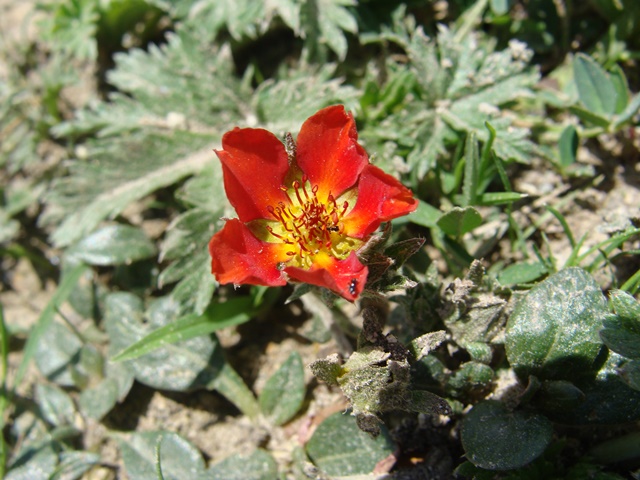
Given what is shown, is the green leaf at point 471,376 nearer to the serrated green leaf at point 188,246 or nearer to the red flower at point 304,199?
the red flower at point 304,199

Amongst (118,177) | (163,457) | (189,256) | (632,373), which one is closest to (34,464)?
(163,457)

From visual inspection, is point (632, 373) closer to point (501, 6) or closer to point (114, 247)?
point (501, 6)

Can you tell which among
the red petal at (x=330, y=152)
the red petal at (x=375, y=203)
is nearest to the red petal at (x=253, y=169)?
the red petal at (x=330, y=152)

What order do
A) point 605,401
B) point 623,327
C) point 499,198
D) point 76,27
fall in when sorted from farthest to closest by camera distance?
point 76,27 < point 499,198 < point 605,401 < point 623,327

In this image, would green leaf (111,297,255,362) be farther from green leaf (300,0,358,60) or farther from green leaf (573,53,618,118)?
green leaf (573,53,618,118)

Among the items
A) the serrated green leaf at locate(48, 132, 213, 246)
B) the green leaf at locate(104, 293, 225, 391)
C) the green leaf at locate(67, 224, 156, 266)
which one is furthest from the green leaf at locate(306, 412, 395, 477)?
the serrated green leaf at locate(48, 132, 213, 246)

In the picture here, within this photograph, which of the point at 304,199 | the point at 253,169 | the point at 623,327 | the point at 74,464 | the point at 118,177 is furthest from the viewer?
the point at 118,177
